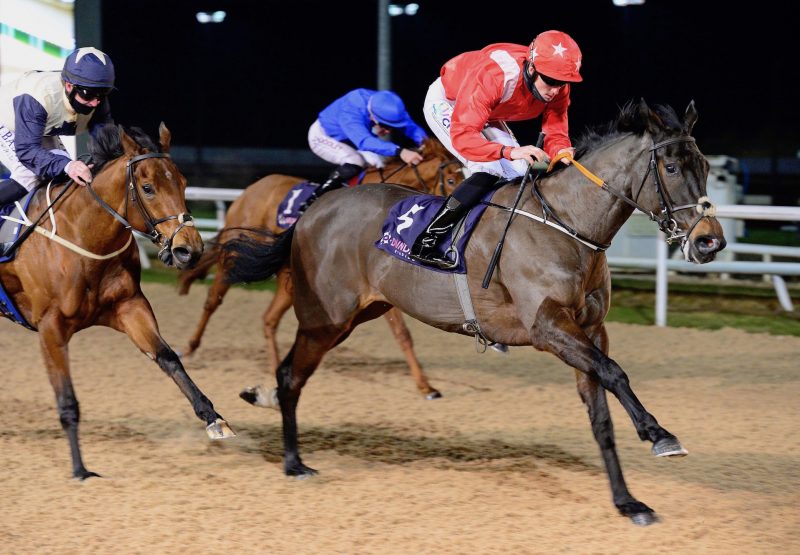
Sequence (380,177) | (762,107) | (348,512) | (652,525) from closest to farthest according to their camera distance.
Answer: (652,525)
(348,512)
(380,177)
(762,107)

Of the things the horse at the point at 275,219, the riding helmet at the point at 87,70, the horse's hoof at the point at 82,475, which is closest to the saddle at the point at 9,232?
the riding helmet at the point at 87,70

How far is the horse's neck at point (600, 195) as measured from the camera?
13.0ft

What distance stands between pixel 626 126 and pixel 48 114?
2623 mm

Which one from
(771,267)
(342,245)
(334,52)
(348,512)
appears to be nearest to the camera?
(348,512)

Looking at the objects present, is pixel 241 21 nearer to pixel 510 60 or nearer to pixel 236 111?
pixel 236 111

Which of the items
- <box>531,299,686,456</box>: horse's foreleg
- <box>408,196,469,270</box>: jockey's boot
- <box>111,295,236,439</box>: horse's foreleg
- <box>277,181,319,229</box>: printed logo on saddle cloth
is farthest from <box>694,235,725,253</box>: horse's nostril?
<box>277,181,319,229</box>: printed logo on saddle cloth

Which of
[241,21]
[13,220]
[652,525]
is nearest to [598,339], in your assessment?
[652,525]

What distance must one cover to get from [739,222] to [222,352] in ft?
19.8

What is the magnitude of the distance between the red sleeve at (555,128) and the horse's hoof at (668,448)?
1.43 meters

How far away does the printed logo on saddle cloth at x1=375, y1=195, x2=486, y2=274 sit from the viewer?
4320 millimetres

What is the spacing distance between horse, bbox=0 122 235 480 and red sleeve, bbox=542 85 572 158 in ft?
5.20

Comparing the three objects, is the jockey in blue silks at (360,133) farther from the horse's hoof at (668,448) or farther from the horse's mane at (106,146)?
the horse's hoof at (668,448)

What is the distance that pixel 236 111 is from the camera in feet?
94.1

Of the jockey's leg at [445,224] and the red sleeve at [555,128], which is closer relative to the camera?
the jockey's leg at [445,224]
